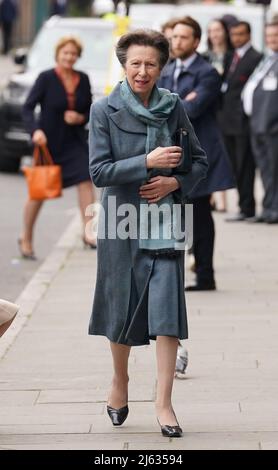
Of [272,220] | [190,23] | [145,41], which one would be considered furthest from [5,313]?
[272,220]

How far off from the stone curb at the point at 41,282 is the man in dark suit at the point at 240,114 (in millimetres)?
1717

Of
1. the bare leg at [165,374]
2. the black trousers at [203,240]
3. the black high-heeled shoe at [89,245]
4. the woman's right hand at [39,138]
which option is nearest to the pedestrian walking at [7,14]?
the black high-heeled shoe at [89,245]

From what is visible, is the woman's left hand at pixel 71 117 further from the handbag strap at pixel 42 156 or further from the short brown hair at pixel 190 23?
the short brown hair at pixel 190 23

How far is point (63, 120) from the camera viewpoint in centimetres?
1290

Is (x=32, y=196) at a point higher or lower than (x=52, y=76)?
lower

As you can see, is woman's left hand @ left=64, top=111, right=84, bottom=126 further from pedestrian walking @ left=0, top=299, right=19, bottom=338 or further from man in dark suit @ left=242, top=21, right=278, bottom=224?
pedestrian walking @ left=0, top=299, right=19, bottom=338

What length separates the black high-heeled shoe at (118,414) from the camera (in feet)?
22.2

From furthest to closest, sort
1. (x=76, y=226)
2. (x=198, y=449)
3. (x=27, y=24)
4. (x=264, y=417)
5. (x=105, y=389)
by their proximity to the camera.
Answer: (x=27, y=24) → (x=76, y=226) → (x=105, y=389) → (x=264, y=417) → (x=198, y=449)

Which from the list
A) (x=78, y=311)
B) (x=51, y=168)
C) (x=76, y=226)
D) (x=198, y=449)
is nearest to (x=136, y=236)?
(x=198, y=449)

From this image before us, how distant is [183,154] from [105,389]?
152 cm

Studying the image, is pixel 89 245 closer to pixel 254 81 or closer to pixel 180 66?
pixel 254 81

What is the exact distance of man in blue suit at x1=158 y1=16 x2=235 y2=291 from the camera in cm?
1029

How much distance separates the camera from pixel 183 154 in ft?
21.6

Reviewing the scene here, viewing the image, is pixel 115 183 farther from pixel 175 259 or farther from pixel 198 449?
pixel 198 449
